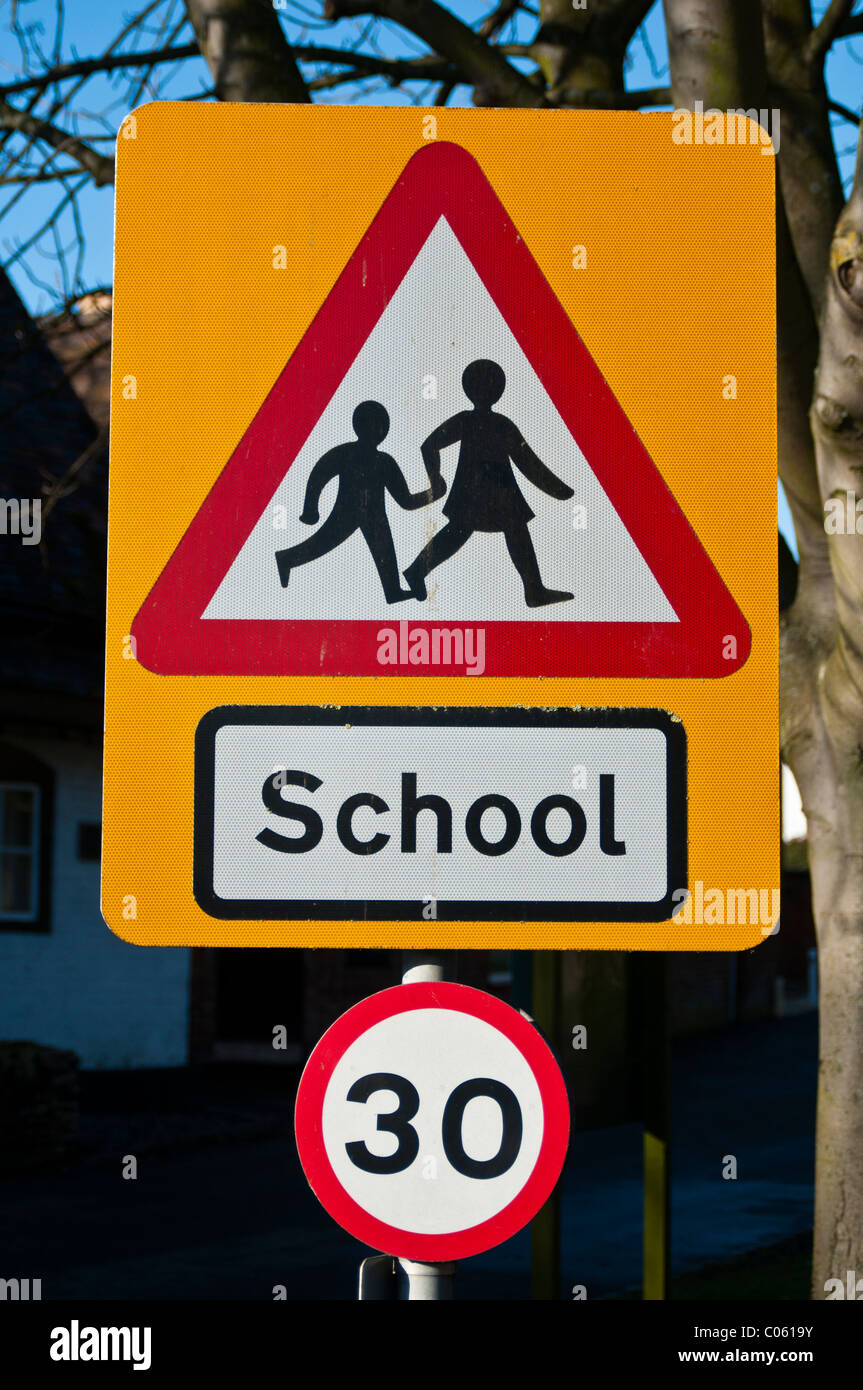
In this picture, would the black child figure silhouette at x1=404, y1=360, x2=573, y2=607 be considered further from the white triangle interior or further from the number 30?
the number 30

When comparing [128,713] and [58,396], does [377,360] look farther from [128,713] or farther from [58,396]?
[58,396]

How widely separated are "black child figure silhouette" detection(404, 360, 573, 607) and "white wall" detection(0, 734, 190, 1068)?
13.1 metres

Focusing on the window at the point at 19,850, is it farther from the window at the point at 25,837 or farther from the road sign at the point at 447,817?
the road sign at the point at 447,817

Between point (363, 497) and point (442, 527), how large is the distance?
4.4 inches

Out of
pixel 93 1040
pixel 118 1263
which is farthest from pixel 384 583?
pixel 93 1040

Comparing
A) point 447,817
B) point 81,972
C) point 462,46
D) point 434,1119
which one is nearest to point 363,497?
point 447,817

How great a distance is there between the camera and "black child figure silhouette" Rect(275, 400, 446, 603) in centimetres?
Result: 209

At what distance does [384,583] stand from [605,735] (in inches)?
13.8

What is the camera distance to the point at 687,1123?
1525 cm

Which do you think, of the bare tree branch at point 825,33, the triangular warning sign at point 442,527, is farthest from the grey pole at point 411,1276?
the bare tree branch at point 825,33

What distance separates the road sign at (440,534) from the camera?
2.04 meters

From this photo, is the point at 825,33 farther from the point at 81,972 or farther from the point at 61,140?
the point at 81,972

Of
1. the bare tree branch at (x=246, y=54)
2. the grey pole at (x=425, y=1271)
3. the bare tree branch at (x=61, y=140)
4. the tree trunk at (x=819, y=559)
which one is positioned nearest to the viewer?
the grey pole at (x=425, y=1271)

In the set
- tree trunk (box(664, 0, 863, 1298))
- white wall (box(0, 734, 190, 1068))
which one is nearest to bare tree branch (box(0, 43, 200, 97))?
tree trunk (box(664, 0, 863, 1298))
